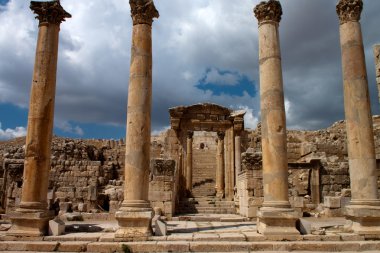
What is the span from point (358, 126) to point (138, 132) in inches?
300

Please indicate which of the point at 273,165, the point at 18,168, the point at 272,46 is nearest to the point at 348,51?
the point at 272,46

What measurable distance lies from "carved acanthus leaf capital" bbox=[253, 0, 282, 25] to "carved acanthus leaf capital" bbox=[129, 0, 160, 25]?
3.88 m

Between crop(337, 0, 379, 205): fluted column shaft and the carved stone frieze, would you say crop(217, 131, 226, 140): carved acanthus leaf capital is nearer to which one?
the carved stone frieze

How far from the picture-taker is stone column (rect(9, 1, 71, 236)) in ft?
37.7

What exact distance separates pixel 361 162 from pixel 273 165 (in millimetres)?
3128

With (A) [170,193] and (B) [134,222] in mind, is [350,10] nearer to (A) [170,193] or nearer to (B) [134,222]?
(B) [134,222]

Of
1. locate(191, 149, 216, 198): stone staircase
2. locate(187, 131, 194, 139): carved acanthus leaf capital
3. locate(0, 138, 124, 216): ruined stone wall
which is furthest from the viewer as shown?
locate(191, 149, 216, 198): stone staircase

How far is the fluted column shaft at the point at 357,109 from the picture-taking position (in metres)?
12.0

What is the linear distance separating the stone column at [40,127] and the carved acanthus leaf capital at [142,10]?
2768 millimetres

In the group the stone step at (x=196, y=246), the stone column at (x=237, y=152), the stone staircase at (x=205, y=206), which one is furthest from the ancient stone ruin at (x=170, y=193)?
the stone column at (x=237, y=152)

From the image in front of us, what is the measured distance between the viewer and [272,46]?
1253 cm

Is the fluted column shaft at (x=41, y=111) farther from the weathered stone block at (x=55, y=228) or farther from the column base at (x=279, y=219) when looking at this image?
the column base at (x=279, y=219)

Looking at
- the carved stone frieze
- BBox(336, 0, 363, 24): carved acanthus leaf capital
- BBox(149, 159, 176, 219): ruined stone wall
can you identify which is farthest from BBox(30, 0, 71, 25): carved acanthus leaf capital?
the carved stone frieze

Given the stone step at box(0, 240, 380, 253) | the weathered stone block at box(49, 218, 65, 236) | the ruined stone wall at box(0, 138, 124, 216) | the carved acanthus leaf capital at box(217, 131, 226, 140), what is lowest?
the stone step at box(0, 240, 380, 253)
